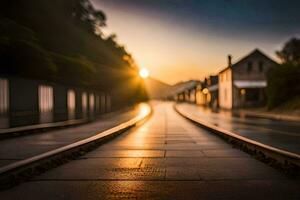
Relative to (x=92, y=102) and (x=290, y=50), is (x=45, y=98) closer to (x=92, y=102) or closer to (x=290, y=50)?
(x=92, y=102)

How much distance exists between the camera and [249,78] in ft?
178

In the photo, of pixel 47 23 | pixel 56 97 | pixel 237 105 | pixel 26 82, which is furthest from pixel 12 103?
pixel 237 105

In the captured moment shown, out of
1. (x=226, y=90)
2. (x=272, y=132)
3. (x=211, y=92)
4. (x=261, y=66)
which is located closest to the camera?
(x=272, y=132)

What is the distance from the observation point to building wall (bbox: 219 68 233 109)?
55.1 meters

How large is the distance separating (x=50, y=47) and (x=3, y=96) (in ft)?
46.9

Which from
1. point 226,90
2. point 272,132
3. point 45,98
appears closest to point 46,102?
point 45,98

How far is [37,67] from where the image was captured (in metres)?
24.0

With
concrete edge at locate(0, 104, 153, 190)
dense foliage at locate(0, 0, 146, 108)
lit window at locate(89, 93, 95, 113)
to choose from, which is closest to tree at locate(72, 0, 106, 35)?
dense foliage at locate(0, 0, 146, 108)

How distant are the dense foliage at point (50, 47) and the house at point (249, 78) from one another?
19.0 meters

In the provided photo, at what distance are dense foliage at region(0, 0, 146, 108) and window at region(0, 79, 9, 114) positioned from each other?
6.50ft

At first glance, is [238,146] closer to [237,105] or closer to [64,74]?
[64,74]

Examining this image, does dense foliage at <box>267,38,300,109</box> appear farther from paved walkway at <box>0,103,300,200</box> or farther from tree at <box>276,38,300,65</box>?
tree at <box>276,38,300,65</box>

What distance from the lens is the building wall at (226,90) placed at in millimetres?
55122

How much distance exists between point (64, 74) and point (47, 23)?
6949 mm
